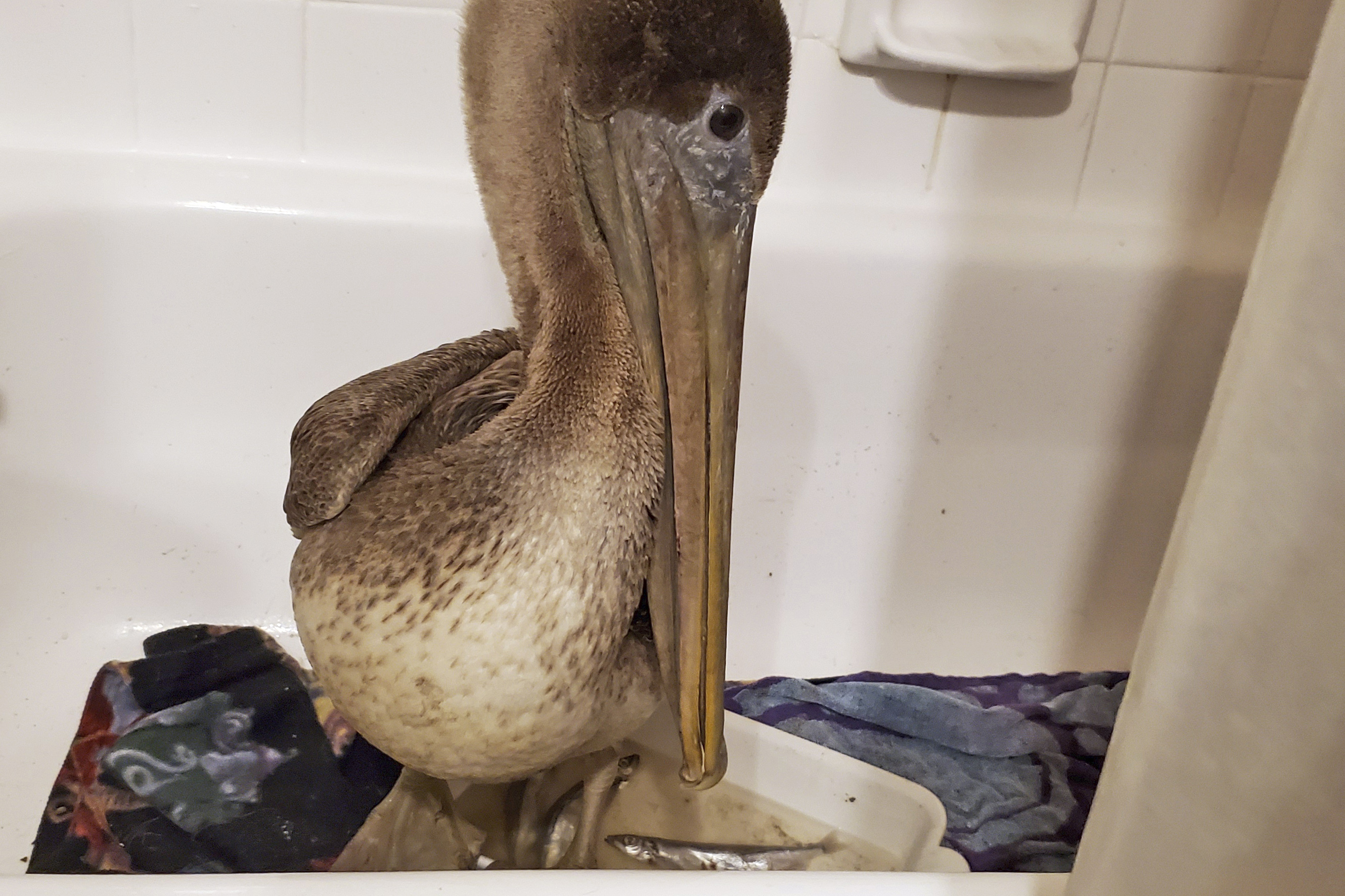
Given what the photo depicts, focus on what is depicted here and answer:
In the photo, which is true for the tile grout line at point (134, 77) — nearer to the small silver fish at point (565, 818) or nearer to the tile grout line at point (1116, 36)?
the small silver fish at point (565, 818)

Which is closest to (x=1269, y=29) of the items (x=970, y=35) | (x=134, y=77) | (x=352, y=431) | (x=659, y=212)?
(x=970, y=35)

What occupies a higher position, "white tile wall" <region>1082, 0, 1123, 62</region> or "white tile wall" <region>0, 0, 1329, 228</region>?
"white tile wall" <region>1082, 0, 1123, 62</region>

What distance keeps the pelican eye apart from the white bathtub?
22.9 inches

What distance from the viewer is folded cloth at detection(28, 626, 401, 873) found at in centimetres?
96

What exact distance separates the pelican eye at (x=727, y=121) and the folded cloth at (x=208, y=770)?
0.74m

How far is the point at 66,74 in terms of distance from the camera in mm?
1218

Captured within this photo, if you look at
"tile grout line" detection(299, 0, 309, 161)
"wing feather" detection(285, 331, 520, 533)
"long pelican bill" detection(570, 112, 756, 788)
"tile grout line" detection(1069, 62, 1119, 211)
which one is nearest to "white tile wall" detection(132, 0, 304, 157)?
"tile grout line" detection(299, 0, 309, 161)

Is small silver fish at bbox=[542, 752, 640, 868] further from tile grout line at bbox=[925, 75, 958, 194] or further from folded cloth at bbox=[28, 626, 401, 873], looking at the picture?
tile grout line at bbox=[925, 75, 958, 194]

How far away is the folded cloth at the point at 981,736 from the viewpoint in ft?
3.65

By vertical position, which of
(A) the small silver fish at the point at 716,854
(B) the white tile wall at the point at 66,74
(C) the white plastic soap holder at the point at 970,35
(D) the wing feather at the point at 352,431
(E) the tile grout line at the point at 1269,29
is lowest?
(A) the small silver fish at the point at 716,854

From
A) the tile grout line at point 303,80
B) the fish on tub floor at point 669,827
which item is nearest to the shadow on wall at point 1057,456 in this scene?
the fish on tub floor at point 669,827

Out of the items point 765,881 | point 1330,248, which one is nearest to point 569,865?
point 765,881

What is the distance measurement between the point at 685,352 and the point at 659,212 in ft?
0.33

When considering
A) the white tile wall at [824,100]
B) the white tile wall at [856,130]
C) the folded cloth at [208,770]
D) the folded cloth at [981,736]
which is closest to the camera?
the folded cloth at [208,770]
